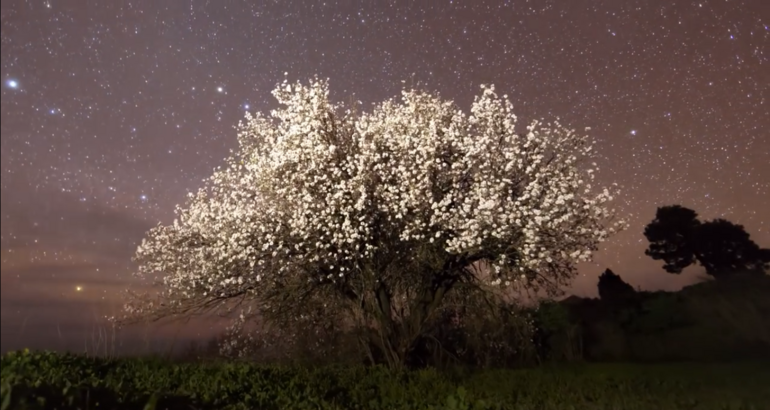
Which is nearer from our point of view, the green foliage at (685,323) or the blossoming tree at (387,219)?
the blossoming tree at (387,219)

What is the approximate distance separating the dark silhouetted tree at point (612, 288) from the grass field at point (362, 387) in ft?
48.1

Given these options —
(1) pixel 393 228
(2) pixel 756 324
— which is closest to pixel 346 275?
(1) pixel 393 228

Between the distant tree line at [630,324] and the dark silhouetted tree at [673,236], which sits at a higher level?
the dark silhouetted tree at [673,236]

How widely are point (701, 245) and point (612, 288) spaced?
15.8ft

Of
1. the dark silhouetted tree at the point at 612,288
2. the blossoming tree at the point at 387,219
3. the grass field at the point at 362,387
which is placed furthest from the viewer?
the dark silhouetted tree at the point at 612,288

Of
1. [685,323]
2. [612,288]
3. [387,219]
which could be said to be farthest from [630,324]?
[387,219]

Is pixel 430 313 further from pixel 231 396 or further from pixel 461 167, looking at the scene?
pixel 231 396

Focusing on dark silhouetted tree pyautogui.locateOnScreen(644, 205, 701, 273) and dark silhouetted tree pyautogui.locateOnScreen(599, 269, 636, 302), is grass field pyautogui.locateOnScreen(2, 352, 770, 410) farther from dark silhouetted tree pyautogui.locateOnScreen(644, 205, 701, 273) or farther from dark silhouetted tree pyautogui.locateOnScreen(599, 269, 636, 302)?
dark silhouetted tree pyautogui.locateOnScreen(644, 205, 701, 273)

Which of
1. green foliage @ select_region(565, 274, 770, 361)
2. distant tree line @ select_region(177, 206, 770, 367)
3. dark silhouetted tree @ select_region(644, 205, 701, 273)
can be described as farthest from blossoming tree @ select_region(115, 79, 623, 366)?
dark silhouetted tree @ select_region(644, 205, 701, 273)

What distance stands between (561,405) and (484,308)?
21.6ft

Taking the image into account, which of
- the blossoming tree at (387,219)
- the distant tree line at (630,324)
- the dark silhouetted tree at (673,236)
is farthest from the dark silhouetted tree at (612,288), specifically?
the blossoming tree at (387,219)

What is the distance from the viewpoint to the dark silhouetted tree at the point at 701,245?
1204 inches

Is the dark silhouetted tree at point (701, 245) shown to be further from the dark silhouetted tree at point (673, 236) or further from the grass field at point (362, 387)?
the grass field at point (362, 387)

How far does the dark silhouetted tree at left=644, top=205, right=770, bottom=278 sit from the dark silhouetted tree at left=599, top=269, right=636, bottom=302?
2.11 metres
